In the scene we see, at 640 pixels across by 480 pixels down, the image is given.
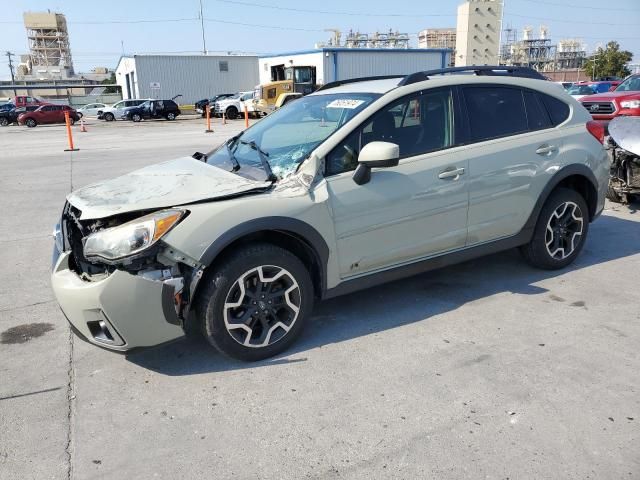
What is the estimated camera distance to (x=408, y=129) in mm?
4020

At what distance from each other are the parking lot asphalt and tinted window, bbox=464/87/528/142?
4.38 feet

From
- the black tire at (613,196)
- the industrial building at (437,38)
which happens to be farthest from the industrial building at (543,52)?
the black tire at (613,196)

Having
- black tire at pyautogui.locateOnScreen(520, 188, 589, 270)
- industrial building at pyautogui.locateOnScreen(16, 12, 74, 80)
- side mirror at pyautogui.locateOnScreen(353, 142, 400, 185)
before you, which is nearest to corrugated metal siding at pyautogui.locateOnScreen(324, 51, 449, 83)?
black tire at pyautogui.locateOnScreen(520, 188, 589, 270)

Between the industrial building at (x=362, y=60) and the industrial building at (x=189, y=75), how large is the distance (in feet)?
21.4

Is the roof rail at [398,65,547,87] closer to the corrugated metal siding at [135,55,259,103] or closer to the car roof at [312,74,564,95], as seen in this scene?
the car roof at [312,74,564,95]

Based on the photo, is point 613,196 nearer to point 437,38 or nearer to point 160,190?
point 160,190

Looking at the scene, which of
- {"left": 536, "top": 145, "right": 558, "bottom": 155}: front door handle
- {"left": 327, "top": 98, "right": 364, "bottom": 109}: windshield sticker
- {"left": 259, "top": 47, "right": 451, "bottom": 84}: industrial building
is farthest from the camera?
{"left": 259, "top": 47, "right": 451, "bottom": 84}: industrial building

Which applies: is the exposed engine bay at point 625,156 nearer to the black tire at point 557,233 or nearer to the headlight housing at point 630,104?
the black tire at point 557,233

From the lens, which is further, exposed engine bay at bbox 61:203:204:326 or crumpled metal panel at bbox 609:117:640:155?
crumpled metal panel at bbox 609:117:640:155

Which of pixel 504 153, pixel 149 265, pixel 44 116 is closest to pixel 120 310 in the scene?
pixel 149 265

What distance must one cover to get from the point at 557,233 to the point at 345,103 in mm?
2342

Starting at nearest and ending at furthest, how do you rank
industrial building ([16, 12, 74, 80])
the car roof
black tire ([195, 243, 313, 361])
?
1. black tire ([195, 243, 313, 361])
2. the car roof
3. industrial building ([16, 12, 74, 80])

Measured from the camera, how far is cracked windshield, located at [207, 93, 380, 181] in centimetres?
378

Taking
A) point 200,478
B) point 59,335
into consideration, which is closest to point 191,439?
point 200,478
